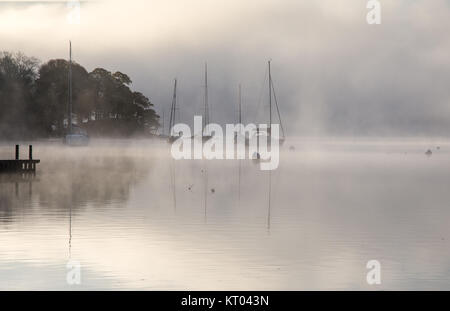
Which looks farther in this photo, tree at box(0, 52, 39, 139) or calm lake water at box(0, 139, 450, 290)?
tree at box(0, 52, 39, 139)

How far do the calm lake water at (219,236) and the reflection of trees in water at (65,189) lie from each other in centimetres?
11

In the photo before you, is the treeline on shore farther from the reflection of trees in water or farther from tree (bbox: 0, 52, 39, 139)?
the reflection of trees in water

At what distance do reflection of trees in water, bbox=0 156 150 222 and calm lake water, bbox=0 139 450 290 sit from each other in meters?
0.11

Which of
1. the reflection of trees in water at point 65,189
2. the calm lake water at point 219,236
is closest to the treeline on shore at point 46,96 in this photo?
the reflection of trees in water at point 65,189

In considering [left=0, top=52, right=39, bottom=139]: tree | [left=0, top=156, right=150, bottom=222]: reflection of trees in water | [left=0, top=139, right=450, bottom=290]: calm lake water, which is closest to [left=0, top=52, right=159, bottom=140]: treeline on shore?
[left=0, top=52, right=39, bottom=139]: tree

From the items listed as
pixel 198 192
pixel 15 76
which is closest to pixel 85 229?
pixel 198 192

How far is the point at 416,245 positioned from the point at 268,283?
866 centimetres

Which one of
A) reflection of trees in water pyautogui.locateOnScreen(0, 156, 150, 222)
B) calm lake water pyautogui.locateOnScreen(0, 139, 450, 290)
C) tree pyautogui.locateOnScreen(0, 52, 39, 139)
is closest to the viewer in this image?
calm lake water pyautogui.locateOnScreen(0, 139, 450, 290)

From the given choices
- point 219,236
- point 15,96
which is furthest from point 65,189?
point 15,96

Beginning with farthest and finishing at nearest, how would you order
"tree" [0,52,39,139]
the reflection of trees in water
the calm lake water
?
"tree" [0,52,39,139], the reflection of trees in water, the calm lake water

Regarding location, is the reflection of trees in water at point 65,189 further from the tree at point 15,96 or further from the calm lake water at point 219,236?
the tree at point 15,96

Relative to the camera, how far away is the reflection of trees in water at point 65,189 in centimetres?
3856

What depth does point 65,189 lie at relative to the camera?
158 feet

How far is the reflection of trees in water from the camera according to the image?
127 ft
